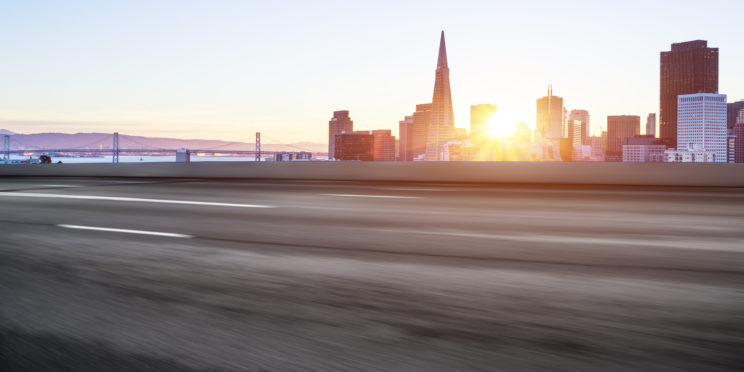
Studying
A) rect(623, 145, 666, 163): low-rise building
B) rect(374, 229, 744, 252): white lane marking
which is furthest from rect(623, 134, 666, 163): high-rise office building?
rect(374, 229, 744, 252): white lane marking

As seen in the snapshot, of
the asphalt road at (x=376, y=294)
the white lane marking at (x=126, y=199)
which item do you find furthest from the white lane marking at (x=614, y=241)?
the white lane marking at (x=126, y=199)

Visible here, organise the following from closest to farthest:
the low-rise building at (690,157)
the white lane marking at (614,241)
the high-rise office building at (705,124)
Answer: the white lane marking at (614,241) < the low-rise building at (690,157) < the high-rise office building at (705,124)

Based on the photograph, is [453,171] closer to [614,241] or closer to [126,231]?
[614,241]

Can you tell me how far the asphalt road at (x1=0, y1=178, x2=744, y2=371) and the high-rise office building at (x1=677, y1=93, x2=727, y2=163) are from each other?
37494 mm

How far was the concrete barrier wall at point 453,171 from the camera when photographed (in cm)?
1295

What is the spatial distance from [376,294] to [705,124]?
223 ft

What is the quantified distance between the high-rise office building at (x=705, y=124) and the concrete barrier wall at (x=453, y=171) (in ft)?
88.6

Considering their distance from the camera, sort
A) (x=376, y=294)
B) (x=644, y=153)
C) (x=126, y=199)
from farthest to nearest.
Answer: (x=644, y=153), (x=126, y=199), (x=376, y=294)

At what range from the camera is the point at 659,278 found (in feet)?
10.8

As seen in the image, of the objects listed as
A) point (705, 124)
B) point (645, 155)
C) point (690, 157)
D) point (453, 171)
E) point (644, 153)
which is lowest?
point (453, 171)

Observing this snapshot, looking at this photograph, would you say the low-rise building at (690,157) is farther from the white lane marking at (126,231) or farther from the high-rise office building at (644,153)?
the white lane marking at (126,231)

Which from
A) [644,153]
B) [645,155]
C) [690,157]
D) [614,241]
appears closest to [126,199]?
[614,241]

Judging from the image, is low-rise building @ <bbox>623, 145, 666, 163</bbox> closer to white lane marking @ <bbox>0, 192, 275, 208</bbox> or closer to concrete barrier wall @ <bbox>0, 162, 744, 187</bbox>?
concrete barrier wall @ <bbox>0, 162, 744, 187</bbox>

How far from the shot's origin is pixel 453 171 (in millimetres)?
15609
